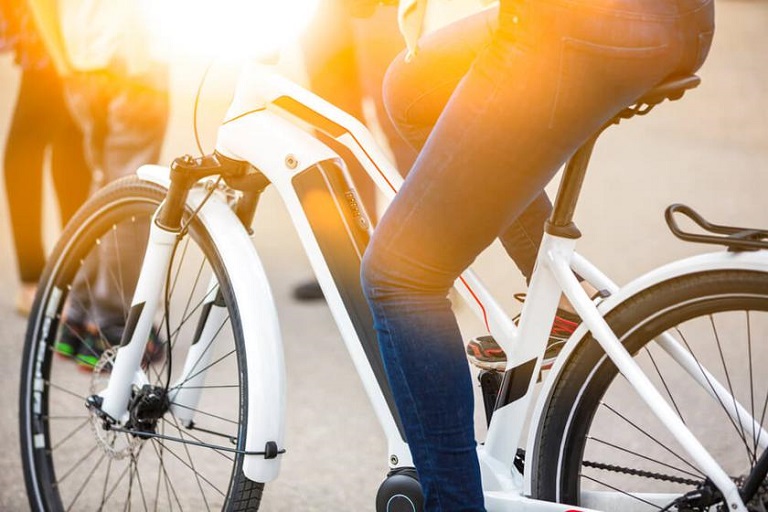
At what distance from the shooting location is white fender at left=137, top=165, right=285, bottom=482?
2.38 meters

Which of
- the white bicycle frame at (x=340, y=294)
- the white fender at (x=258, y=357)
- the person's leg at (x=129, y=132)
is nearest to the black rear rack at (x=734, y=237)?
the white bicycle frame at (x=340, y=294)

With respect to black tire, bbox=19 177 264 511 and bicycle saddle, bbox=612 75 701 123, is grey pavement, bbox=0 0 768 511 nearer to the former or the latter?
black tire, bbox=19 177 264 511

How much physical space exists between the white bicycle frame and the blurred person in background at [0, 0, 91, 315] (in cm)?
261

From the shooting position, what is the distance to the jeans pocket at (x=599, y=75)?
6.12ft

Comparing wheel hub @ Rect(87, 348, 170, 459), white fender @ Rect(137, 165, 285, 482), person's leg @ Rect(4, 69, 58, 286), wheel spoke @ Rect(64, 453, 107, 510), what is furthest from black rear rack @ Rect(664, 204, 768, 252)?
person's leg @ Rect(4, 69, 58, 286)

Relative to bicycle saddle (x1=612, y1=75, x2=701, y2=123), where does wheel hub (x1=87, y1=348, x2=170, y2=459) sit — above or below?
below

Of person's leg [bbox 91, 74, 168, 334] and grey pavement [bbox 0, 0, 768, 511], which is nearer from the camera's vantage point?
grey pavement [bbox 0, 0, 768, 511]

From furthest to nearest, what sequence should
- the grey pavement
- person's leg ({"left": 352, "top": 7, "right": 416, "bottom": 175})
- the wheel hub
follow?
the grey pavement
person's leg ({"left": 352, "top": 7, "right": 416, "bottom": 175})
the wheel hub

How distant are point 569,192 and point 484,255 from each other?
3.10m

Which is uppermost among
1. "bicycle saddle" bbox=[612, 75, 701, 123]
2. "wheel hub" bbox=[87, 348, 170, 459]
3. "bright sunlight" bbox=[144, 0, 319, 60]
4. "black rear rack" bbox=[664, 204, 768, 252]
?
"bright sunlight" bbox=[144, 0, 319, 60]

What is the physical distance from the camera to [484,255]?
17.1 ft

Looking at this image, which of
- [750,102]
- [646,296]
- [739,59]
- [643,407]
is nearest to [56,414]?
[643,407]

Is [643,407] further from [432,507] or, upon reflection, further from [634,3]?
[634,3]

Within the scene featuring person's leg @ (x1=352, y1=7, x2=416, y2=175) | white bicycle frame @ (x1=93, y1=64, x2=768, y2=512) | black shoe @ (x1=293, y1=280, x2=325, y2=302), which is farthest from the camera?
black shoe @ (x1=293, y1=280, x2=325, y2=302)
